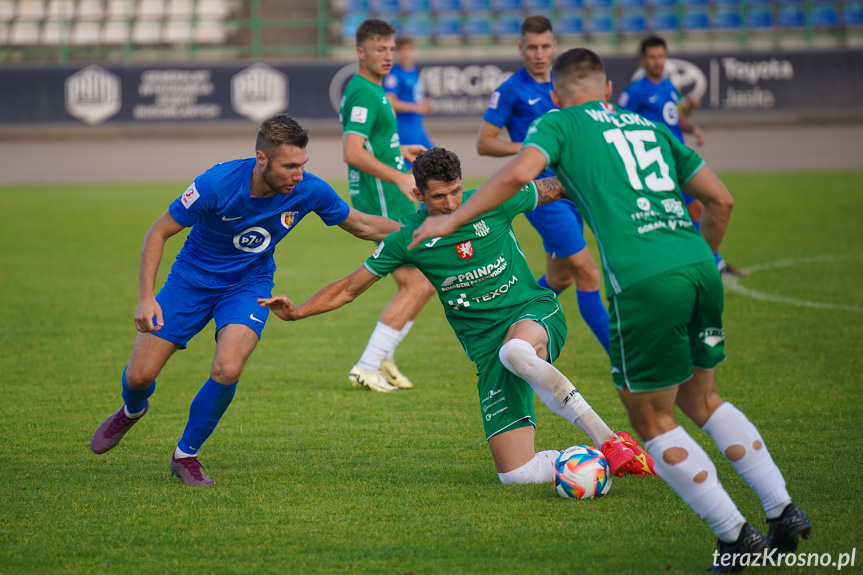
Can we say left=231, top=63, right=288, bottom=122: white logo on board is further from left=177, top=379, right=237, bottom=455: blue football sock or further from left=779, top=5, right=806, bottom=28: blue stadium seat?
left=177, top=379, right=237, bottom=455: blue football sock

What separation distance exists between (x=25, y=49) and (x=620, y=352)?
88.5 feet

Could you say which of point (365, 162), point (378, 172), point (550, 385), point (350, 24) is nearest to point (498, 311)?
point (550, 385)

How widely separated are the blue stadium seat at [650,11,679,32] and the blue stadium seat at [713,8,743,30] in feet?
3.58

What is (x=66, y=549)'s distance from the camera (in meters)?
4.02

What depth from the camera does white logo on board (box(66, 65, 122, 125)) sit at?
2430 cm

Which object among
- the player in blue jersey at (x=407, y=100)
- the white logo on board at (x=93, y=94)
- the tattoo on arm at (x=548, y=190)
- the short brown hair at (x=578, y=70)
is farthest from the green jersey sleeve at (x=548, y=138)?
the white logo on board at (x=93, y=94)

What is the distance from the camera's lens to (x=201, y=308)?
5.14m

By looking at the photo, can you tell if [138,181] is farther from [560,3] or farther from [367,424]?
[367,424]

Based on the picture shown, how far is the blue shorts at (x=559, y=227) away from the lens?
6855 mm

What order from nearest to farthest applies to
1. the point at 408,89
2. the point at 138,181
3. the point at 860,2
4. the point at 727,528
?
the point at 727,528
the point at 408,89
the point at 138,181
the point at 860,2

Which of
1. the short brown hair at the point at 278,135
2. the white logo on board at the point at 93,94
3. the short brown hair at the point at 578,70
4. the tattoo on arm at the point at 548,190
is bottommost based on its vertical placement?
the white logo on board at the point at 93,94

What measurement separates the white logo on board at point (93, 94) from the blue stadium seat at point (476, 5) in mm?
10012

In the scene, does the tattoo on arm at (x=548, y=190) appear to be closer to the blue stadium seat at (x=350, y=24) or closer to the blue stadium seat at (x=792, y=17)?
the blue stadium seat at (x=350, y=24)

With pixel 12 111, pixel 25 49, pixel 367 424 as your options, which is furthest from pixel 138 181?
pixel 367 424
